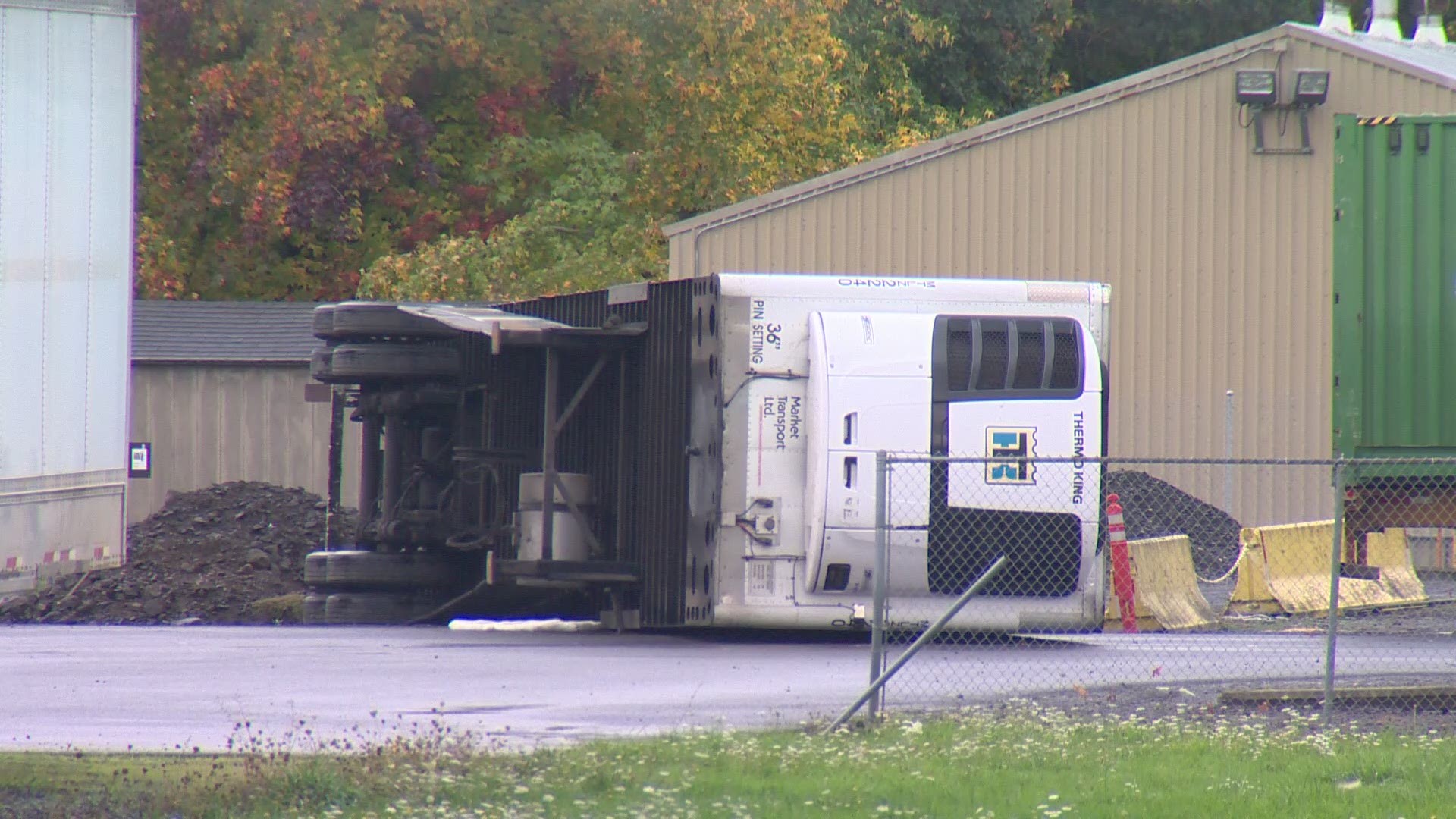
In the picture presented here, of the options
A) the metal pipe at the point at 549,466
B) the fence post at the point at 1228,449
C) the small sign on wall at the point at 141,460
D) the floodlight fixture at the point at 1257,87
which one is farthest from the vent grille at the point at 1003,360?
the small sign on wall at the point at 141,460

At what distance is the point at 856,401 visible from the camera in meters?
12.8

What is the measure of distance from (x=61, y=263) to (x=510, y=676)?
5.10m

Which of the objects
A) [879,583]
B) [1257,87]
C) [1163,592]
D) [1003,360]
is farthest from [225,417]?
[879,583]

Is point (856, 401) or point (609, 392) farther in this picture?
point (609, 392)

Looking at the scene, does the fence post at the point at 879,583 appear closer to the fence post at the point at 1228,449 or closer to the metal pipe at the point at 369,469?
the metal pipe at the point at 369,469

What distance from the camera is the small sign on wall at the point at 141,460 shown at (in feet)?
72.9

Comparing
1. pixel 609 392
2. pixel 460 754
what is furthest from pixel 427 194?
pixel 460 754

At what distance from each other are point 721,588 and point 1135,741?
4479 millimetres

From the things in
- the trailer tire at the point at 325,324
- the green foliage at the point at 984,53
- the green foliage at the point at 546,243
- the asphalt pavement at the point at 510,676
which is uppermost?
the green foliage at the point at 984,53

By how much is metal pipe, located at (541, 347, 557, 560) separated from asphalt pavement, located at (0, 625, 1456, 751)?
0.76 meters

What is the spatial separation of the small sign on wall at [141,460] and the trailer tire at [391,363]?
26.0 feet

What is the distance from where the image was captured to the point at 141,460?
22344mm

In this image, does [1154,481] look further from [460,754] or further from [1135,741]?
[460,754]

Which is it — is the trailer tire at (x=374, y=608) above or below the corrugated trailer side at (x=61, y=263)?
below
